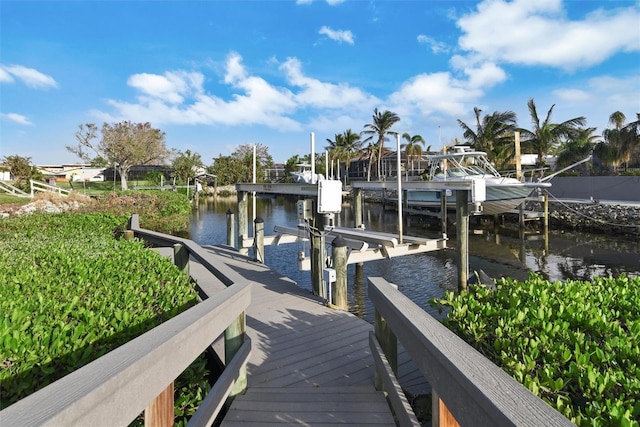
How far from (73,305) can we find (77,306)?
0.07 metres

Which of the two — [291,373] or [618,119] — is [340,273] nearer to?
[291,373]

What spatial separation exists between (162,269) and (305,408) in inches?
75.4

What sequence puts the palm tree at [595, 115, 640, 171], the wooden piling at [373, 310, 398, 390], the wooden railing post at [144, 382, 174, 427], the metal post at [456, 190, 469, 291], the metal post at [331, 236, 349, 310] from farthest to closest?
1. the palm tree at [595, 115, 640, 171]
2. the metal post at [456, 190, 469, 291]
3. the metal post at [331, 236, 349, 310]
4. the wooden piling at [373, 310, 398, 390]
5. the wooden railing post at [144, 382, 174, 427]

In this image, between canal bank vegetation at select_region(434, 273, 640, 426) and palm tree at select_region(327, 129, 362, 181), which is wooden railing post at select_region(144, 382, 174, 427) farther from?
palm tree at select_region(327, 129, 362, 181)

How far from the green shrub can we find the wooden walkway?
64 centimetres

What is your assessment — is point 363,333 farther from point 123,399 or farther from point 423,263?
point 423,263

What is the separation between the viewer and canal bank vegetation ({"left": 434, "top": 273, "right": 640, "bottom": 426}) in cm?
160

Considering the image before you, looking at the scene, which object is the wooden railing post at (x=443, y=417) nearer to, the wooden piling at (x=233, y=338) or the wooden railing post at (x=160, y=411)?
the wooden railing post at (x=160, y=411)

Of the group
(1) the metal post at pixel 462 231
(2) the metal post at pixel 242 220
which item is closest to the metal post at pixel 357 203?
(1) the metal post at pixel 462 231

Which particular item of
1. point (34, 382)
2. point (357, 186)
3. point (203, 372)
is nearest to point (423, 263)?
point (357, 186)

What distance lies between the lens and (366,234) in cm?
1077

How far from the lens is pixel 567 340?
208cm

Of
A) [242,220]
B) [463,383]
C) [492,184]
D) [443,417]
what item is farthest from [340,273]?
[492,184]

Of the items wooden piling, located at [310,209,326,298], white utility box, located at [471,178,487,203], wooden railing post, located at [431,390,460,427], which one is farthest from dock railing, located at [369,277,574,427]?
white utility box, located at [471,178,487,203]
